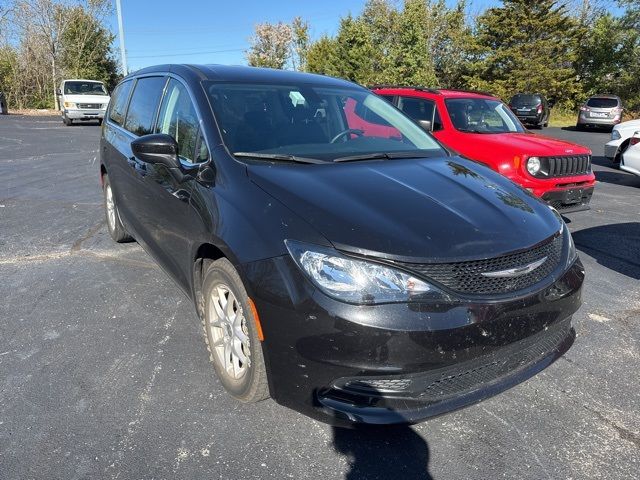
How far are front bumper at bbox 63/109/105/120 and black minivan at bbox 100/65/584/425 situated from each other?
21.2m

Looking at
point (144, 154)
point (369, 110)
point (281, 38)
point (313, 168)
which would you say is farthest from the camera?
point (281, 38)

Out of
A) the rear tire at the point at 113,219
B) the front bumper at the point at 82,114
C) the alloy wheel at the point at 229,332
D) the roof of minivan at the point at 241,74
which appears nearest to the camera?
the alloy wheel at the point at 229,332

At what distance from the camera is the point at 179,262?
315 centimetres

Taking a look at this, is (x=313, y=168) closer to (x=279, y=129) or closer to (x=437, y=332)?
(x=279, y=129)

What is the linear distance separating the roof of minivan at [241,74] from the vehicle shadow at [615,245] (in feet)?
10.7

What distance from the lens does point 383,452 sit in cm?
232

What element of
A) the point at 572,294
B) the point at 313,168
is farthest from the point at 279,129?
the point at 572,294

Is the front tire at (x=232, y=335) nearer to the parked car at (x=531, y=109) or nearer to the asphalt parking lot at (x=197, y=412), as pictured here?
the asphalt parking lot at (x=197, y=412)

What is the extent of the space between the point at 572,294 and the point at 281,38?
5371 cm

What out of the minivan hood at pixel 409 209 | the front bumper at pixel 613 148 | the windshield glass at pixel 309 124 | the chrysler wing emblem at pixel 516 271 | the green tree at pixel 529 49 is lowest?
the front bumper at pixel 613 148

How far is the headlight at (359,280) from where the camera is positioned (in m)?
2.05

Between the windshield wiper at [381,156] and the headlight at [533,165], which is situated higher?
the windshield wiper at [381,156]

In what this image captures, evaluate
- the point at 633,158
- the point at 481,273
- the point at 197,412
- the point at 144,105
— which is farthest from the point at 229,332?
the point at 633,158

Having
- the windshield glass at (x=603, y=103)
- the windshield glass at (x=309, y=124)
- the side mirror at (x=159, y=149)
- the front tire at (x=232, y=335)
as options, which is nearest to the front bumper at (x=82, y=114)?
the windshield glass at (x=309, y=124)
